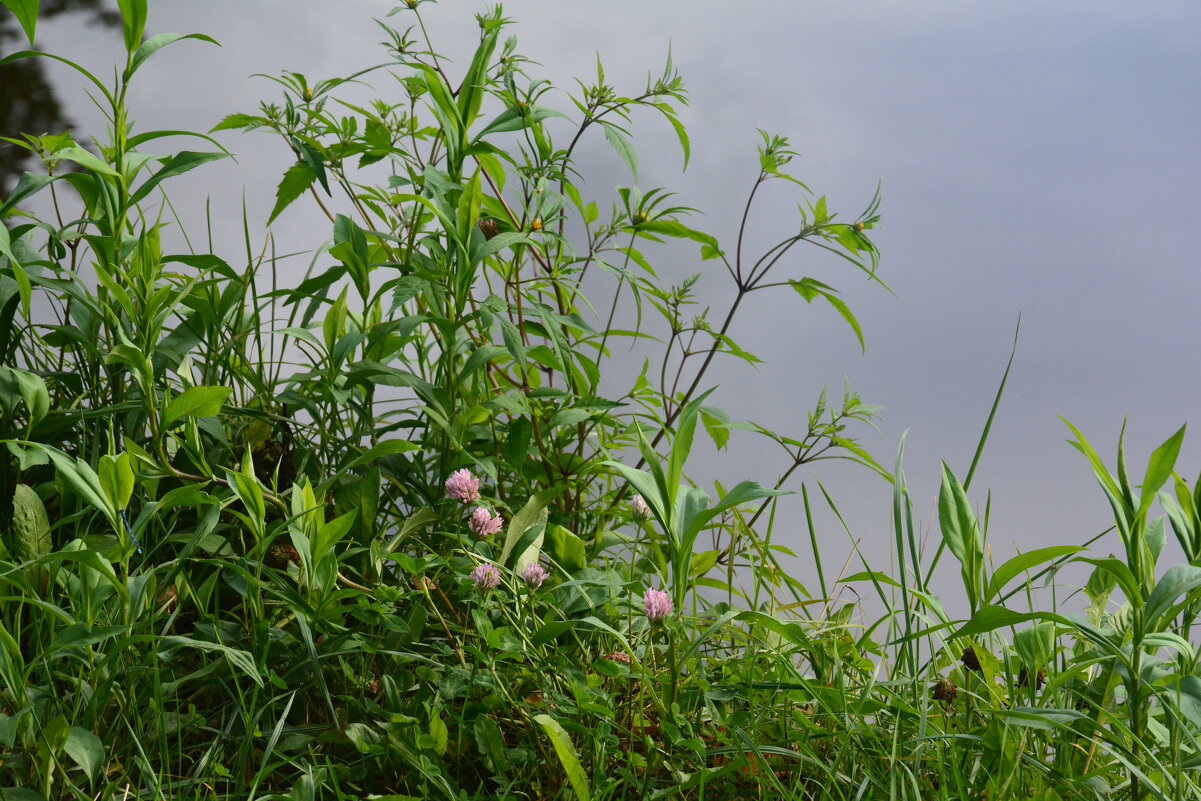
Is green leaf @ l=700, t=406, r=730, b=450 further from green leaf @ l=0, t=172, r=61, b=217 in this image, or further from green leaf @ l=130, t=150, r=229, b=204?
green leaf @ l=0, t=172, r=61, b=217

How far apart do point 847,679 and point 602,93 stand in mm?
1060

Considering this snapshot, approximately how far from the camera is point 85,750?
1.06 meters

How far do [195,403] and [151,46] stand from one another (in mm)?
496

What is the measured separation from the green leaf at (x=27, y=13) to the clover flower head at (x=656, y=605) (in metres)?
1.10

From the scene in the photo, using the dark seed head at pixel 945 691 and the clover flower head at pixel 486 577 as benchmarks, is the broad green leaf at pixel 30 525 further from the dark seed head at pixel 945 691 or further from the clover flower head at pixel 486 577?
the dark seed head at pixel 945 691

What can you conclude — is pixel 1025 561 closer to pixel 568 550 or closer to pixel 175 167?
pixel 568 550

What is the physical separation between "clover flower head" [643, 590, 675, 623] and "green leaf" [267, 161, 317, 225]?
89 cm

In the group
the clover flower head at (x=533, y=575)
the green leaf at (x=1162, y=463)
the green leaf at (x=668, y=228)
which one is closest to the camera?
the green leaf at (x=1162, y=463)

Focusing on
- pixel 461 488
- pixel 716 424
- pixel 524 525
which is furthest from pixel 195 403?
pixel 716 424

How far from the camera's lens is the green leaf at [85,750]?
105 centimetres

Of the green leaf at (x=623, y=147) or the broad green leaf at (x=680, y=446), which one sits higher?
the green leaf at (x=623, y=147)

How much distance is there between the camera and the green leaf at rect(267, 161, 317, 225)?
5.12ft

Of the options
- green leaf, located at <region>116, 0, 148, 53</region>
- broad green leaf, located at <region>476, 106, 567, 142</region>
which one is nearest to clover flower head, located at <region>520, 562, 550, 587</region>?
broad green leaf, located at <region>476, 106, 567, 142</region>

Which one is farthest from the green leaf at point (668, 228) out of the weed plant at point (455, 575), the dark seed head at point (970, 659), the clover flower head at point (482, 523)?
the dark seed head at point (970, 659)
